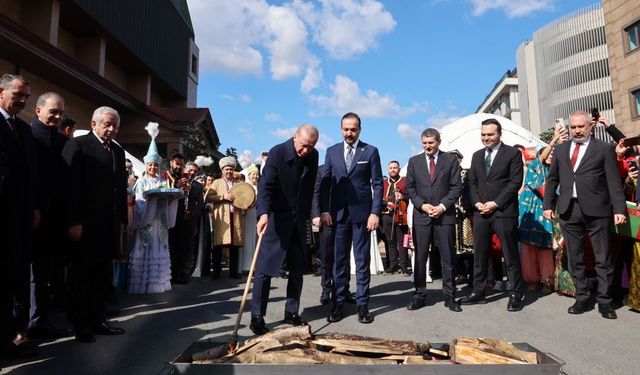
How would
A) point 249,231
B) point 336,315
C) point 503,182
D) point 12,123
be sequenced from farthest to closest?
point 249,231 < point 503,182 < point 336,315 < point 12,123

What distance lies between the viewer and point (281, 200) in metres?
4.19

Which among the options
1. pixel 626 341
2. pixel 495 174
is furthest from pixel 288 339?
pixel 495 174

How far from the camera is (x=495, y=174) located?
5078 mm

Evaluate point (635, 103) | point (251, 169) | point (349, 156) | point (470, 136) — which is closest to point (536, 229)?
point (349, 156)

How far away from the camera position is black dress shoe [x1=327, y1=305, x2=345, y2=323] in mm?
4439

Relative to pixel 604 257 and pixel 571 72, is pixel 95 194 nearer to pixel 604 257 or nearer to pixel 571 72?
pixel 604 257

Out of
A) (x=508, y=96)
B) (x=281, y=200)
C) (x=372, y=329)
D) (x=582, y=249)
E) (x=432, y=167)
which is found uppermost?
(x=508, y=96)

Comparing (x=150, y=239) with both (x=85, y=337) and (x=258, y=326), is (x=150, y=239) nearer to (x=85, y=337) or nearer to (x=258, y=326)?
(x=85, y=337)

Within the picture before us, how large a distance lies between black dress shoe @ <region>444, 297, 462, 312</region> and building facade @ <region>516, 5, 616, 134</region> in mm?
49053

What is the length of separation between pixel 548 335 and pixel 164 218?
5023mm

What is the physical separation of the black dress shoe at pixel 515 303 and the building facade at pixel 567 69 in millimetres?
48657

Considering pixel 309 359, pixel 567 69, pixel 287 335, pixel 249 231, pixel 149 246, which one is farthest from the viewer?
pixel 567 69

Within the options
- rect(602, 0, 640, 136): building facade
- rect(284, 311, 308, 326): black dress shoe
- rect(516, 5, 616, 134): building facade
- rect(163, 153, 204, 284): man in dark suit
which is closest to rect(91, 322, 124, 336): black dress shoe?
rect(284, 311, 308, 326): black dress shoe

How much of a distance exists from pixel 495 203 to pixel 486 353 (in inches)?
106
